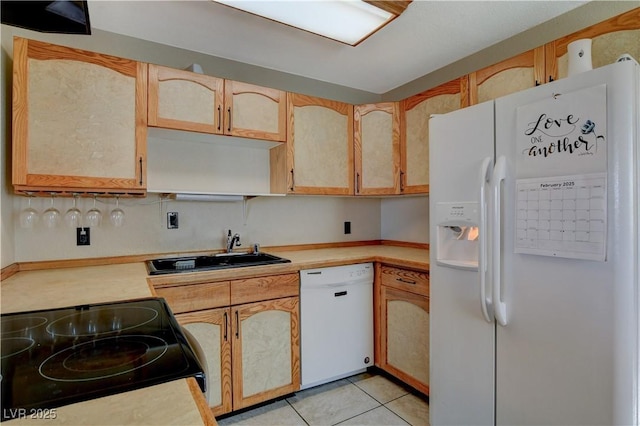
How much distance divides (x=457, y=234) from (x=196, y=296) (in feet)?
4.80

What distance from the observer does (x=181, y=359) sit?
771mm

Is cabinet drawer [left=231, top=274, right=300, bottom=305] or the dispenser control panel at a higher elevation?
the dispenser control panel

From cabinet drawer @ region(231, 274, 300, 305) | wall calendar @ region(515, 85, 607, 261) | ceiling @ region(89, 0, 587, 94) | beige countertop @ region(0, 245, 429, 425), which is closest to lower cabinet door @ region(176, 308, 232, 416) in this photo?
cabinet drawer @ region(231, 274, 300, 305)

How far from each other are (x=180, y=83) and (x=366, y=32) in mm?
1147

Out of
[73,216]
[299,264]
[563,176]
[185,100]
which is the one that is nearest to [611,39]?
[563,176]

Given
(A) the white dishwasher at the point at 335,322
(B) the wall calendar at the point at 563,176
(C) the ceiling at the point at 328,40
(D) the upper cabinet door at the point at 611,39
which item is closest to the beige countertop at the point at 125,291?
(A) the white dishwasher at the point at 335,322

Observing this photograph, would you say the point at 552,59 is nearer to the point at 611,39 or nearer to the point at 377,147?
the point at 611,39

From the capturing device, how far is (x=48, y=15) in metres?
0.84

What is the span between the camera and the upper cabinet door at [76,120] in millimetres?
A: 1650

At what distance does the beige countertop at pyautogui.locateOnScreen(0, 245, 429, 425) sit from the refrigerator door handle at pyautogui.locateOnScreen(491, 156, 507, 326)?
595 mm

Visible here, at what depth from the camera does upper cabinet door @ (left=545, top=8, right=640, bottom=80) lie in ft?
4.94

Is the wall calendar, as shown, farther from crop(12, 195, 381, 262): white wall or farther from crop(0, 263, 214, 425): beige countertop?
crop(12, 195, 381, 262): white wall

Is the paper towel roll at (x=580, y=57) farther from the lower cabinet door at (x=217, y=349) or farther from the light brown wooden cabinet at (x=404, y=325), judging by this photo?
the lower cabinet door at (x=217, y=349)

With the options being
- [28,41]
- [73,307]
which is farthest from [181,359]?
[28,41]
